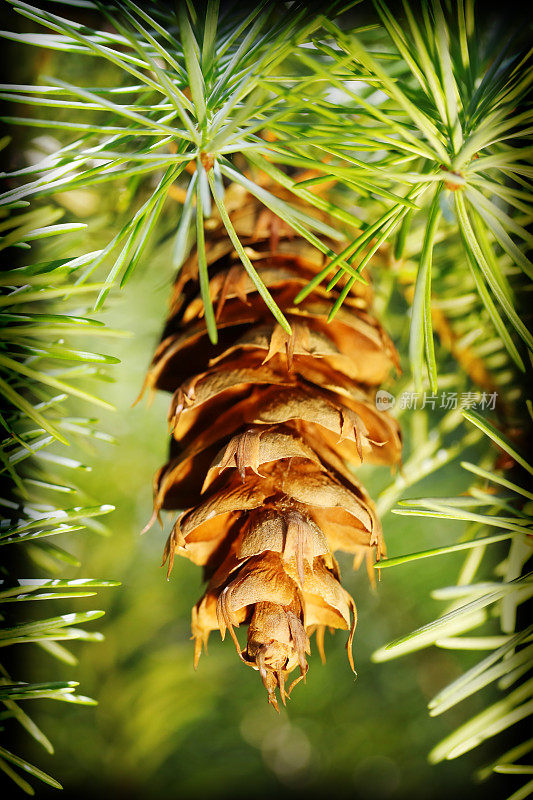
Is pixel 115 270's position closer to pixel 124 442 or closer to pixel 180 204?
pixel 180 204

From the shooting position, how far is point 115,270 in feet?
0.74

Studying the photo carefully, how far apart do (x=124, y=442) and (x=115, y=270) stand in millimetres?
366

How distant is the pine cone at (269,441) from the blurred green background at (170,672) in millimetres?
265

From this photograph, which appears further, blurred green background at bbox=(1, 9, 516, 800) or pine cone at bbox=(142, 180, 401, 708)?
blurred green background at bbox=(1, 9, 516, 800)

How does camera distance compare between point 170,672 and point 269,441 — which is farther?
point 170,672

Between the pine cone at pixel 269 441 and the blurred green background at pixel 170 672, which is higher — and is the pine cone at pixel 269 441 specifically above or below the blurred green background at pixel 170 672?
above

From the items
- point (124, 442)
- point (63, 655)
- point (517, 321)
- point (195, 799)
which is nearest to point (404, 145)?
point (517, 321)

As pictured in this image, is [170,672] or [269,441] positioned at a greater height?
[269,441]

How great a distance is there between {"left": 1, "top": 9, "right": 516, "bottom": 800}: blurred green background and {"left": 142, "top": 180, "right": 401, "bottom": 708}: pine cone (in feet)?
0.87

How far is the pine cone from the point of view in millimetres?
218

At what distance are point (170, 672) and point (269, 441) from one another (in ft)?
1.50

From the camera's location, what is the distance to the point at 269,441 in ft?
0.74

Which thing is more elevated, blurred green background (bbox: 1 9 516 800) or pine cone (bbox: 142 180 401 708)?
pine cone (bbox: 142 180 401 708)

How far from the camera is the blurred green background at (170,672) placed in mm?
A: 559
